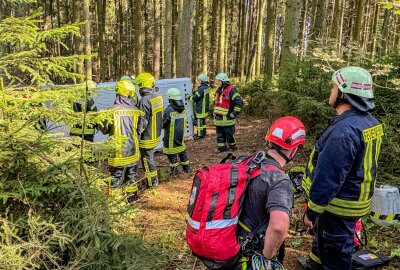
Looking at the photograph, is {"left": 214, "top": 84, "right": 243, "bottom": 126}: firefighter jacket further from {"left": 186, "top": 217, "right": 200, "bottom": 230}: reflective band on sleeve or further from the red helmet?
{"left": 186, "top": 217, "right": 200, "bottom": 230}: reflective band on sleeve

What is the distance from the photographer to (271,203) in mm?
2266

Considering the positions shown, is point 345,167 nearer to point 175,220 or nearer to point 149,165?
point 175,220

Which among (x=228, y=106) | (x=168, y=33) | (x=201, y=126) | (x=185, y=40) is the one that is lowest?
(x=201, y=126)

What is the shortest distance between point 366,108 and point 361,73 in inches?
12.5

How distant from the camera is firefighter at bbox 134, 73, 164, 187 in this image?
A: 6.39m

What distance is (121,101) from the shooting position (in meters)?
5.68

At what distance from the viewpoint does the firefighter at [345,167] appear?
2793mm

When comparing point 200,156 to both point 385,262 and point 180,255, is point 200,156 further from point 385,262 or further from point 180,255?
point 385,262

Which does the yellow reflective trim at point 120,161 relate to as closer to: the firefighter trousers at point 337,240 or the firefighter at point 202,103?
the firefighter trousers at point 337,240

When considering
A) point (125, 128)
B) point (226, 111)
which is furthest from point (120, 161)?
point (226, 111)

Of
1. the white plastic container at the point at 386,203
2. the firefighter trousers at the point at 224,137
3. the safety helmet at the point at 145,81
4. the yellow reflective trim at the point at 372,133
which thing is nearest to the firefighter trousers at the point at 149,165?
the safety helmet at the point at 145,81

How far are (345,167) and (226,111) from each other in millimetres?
6541

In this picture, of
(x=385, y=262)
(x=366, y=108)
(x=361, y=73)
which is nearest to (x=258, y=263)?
(x=366, y=108)

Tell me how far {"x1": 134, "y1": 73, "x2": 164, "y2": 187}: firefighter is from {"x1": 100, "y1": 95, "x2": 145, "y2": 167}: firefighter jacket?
52 cm
